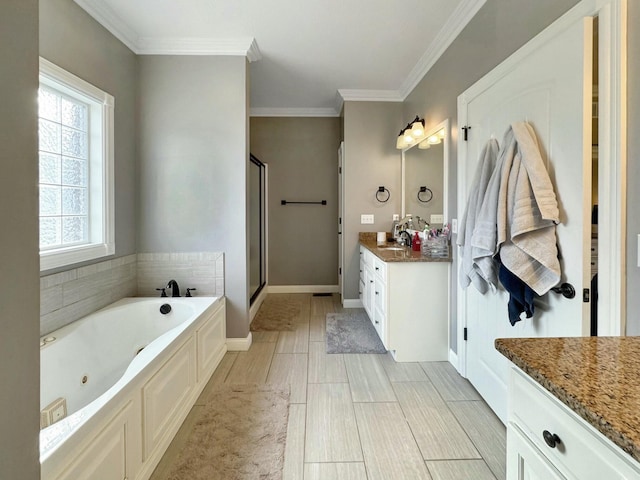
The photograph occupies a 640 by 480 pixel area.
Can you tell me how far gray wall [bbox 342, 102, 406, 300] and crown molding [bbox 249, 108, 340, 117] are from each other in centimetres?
77

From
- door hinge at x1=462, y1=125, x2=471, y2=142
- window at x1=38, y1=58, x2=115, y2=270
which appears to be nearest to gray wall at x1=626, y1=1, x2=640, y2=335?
door hinge at x1=462, y1=125, x2=471, y2=142

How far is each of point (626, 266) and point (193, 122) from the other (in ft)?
9.16

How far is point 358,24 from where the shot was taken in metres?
2.39

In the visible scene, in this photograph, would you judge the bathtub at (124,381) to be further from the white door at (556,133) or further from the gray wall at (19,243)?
the white door at (556,133)

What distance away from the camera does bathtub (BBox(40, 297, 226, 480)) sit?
1036mm

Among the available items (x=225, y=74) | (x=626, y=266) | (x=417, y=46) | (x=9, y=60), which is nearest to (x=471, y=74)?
(x=417, y=46)

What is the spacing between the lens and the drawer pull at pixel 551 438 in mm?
647

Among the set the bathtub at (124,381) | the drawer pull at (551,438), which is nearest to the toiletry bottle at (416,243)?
the bathtub at (124,381)

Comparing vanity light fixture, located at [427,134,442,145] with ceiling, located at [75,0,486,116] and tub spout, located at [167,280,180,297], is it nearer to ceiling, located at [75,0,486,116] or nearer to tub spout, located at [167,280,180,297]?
ceiling, located at [75,0,486,116]

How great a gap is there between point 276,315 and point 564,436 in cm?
323

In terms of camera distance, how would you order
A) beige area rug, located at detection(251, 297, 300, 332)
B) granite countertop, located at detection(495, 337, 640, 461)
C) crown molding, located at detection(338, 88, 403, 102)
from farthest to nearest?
crown molding, located at detection(338, 88, 403, 102), beige area rug, located at detection(251, 297, 300, 332), granite countertop, located at detection(495, 337, 640, 461)

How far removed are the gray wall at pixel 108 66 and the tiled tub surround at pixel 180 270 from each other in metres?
0.20

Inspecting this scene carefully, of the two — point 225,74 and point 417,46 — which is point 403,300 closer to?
point 417,46

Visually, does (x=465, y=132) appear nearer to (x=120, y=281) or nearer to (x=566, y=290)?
(x=566, y=290)
